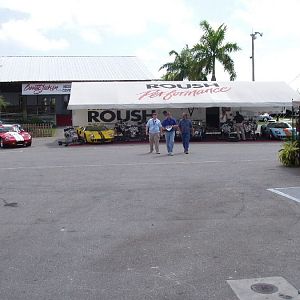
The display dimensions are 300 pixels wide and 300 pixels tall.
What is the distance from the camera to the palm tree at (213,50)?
4038cm

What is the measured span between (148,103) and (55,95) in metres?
17.9

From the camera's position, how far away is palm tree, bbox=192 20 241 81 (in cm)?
4038

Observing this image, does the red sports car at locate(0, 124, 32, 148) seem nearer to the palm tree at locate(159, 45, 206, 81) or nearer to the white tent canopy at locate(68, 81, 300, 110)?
the white tent canopy at locate(68, 81, 300, 110)

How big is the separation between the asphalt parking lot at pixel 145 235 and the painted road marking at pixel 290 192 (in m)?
0.20

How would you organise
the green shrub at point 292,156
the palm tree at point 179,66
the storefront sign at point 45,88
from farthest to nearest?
the palm tree at point 179,66
the storefront sign at point 45,88
the green shrub at point 292,156

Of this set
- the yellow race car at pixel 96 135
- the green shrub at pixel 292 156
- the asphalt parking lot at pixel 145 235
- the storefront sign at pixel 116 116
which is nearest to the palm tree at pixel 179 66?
the storefront sign at pixel 116 116

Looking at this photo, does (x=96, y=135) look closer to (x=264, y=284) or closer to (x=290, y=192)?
(x=290, y=192)

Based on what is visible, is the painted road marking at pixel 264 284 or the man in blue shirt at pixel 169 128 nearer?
the painted road marking at pixel 264 284

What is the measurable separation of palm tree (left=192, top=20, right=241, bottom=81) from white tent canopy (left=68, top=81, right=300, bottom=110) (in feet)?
38.6

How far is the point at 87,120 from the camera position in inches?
1166

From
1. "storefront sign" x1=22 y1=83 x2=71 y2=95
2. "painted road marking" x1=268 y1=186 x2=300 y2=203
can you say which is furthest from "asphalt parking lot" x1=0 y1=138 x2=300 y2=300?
"storefront sign" x1=22 y1=83 x2=71 y2=95

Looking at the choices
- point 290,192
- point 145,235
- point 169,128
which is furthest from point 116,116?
point 145,235

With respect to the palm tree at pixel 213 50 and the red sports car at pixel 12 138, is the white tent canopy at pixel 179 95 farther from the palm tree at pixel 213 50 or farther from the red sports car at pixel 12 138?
the palm tree at pixel 213 50

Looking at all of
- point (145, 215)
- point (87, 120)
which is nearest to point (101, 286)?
point (145, 215)
